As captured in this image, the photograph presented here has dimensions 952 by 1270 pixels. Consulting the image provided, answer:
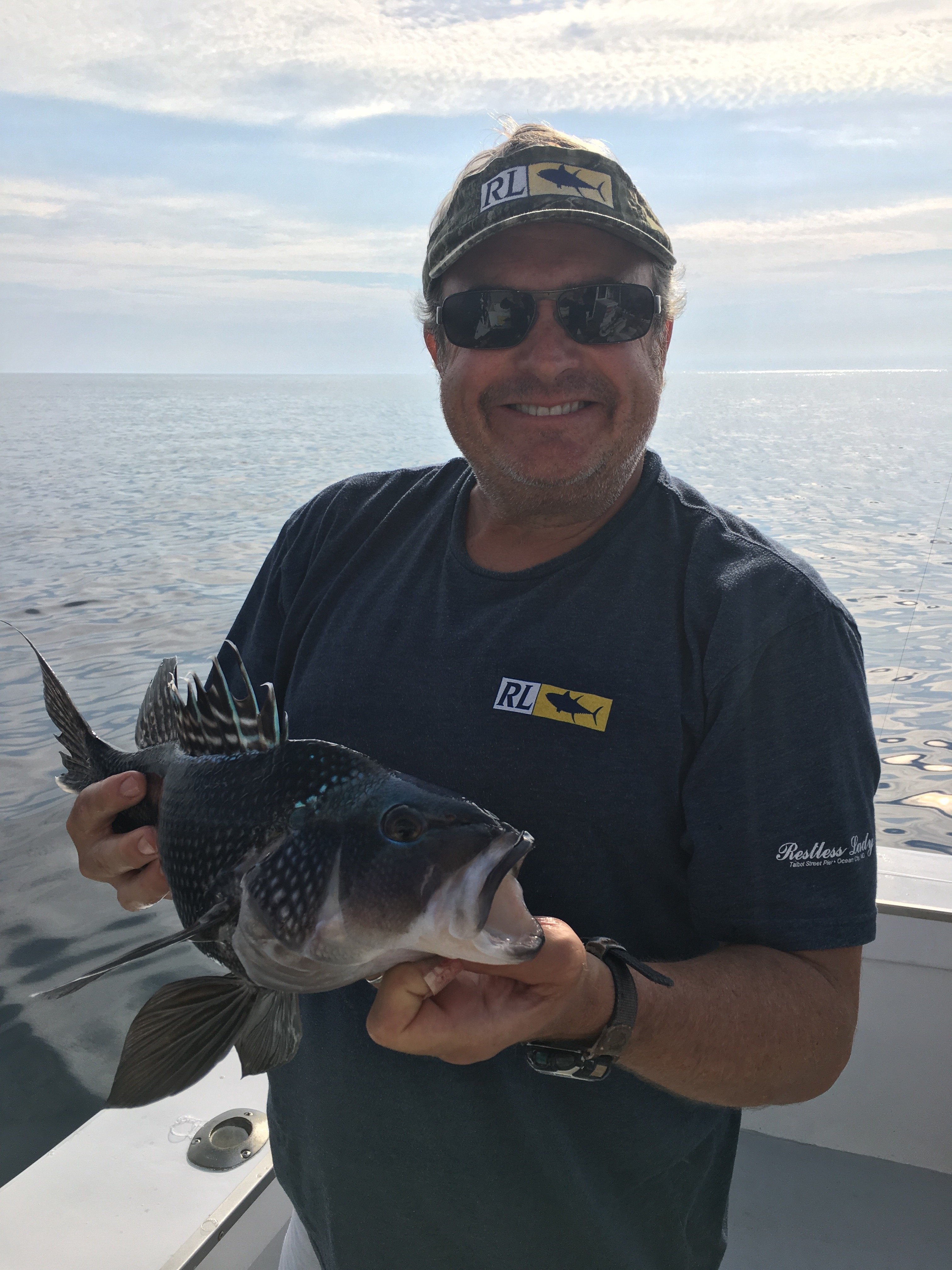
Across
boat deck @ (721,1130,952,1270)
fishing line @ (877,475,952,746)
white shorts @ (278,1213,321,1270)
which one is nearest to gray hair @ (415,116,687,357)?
white shorts @ (278,1213,321,1270)

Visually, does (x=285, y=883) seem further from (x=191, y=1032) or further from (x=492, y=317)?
(x=492, y=317)

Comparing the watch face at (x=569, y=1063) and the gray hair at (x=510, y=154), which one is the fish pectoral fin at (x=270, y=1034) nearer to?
the watch face at (x=569, y=1063)

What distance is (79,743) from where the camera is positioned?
228cm

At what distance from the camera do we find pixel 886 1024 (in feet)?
10.2

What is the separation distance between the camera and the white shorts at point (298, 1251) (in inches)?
82.4

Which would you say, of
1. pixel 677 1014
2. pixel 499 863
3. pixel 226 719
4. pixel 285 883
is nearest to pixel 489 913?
pixel 499 863

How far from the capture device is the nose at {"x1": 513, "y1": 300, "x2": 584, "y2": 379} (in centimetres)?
191

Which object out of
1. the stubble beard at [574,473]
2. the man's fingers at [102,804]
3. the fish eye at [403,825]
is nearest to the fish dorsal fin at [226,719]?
the man's fingers at [102,804]

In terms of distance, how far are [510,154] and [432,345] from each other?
0.51 metres

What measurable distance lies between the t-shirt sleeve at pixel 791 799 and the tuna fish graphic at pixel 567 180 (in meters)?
1.06

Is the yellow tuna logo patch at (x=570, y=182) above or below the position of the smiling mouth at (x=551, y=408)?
above

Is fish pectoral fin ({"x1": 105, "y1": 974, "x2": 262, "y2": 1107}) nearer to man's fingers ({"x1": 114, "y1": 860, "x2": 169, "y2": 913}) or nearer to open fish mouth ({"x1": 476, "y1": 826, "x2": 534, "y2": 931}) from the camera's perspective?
man's fingers ({"x1": 114, "y1": 860, "x2": 169, "y2": 913})

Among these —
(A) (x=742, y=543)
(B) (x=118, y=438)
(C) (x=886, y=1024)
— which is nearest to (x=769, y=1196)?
(C) (x=886, y=1024)

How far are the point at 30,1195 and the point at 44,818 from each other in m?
4.83
